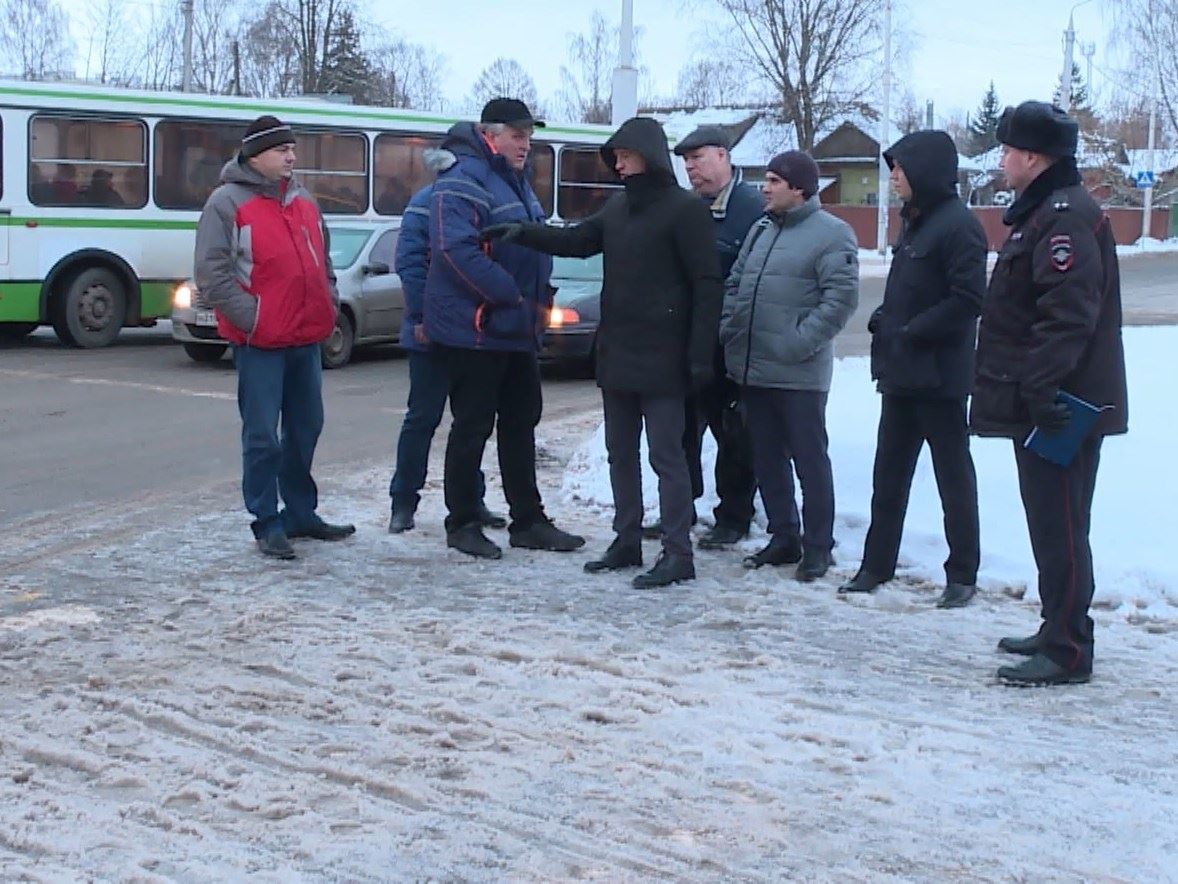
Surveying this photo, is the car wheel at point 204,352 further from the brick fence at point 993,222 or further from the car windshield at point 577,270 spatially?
the brick fence at point 993,222

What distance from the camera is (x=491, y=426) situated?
23.5 feet

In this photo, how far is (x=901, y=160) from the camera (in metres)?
6.10

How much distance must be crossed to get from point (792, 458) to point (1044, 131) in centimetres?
223

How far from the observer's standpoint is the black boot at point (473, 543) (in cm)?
698

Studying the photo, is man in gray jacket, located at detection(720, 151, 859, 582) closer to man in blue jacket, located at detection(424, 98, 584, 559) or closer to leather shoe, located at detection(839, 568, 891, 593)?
leather shoe, located at detection(839, 568, 891, 593)

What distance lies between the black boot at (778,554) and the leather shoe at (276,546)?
79.2 inches

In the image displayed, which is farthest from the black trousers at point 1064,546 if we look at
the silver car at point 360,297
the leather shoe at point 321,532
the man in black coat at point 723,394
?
the silver car at point 360,297

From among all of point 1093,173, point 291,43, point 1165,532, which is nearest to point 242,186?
point 1165,532

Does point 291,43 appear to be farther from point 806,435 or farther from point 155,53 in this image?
point 806,435

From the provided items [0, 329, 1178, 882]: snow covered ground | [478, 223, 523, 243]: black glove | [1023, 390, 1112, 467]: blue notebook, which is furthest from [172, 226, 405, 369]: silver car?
[1023, 390, 1112, 467]: blue notebook

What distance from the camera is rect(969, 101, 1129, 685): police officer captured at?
503 centimetres

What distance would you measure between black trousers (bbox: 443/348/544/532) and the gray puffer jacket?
103 cm

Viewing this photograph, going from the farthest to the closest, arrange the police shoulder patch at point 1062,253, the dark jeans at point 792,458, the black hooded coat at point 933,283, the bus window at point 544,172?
the bus window at point 544,172 → the dark jeans at point 792,458 → the black hooded coat at point 933,283 → the police shoulder patch at point 1062,253

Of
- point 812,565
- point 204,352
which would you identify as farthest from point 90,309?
point 812,565
